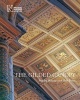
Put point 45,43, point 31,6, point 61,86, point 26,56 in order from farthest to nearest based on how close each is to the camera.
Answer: point 61,86, point 26,56, point 45,43, point 31,6

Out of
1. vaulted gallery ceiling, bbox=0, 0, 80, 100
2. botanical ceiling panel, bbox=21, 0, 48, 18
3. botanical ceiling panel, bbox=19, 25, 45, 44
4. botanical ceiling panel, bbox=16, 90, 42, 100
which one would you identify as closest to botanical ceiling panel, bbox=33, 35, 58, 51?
vaulted gallery ceiling, bbox=0, 0, 80, 100

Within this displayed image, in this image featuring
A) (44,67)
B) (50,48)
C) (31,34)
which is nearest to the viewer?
(31,34)

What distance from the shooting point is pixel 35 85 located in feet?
31.3

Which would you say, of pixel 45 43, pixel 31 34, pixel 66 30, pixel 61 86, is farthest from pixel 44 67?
pixel 66 30

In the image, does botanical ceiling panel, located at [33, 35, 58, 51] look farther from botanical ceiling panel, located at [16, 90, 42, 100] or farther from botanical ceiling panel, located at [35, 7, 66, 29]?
botanical ceiling panel, located at [16, 90, 42, 100]

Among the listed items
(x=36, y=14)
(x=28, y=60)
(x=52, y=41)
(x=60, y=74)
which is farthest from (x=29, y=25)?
(x=60, y=74)

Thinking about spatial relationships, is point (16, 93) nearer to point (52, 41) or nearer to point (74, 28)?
point (52, 41)

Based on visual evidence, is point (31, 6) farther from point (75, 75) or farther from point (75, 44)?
point (75, 75)

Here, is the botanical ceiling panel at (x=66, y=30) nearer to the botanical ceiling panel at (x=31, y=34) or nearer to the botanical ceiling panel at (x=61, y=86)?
the botanical ceiling panel at (x=31, y=34)

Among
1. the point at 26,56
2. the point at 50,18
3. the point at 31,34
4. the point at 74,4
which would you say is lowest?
the point at 26,56

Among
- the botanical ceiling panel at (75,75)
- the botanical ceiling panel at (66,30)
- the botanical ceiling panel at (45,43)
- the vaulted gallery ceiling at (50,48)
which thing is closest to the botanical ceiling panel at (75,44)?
the vaulted gallery ceiling at (50,48)

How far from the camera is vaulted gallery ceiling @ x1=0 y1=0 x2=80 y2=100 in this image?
283 inches

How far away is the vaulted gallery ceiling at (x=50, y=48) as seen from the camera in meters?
7.18

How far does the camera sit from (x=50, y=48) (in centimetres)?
841
